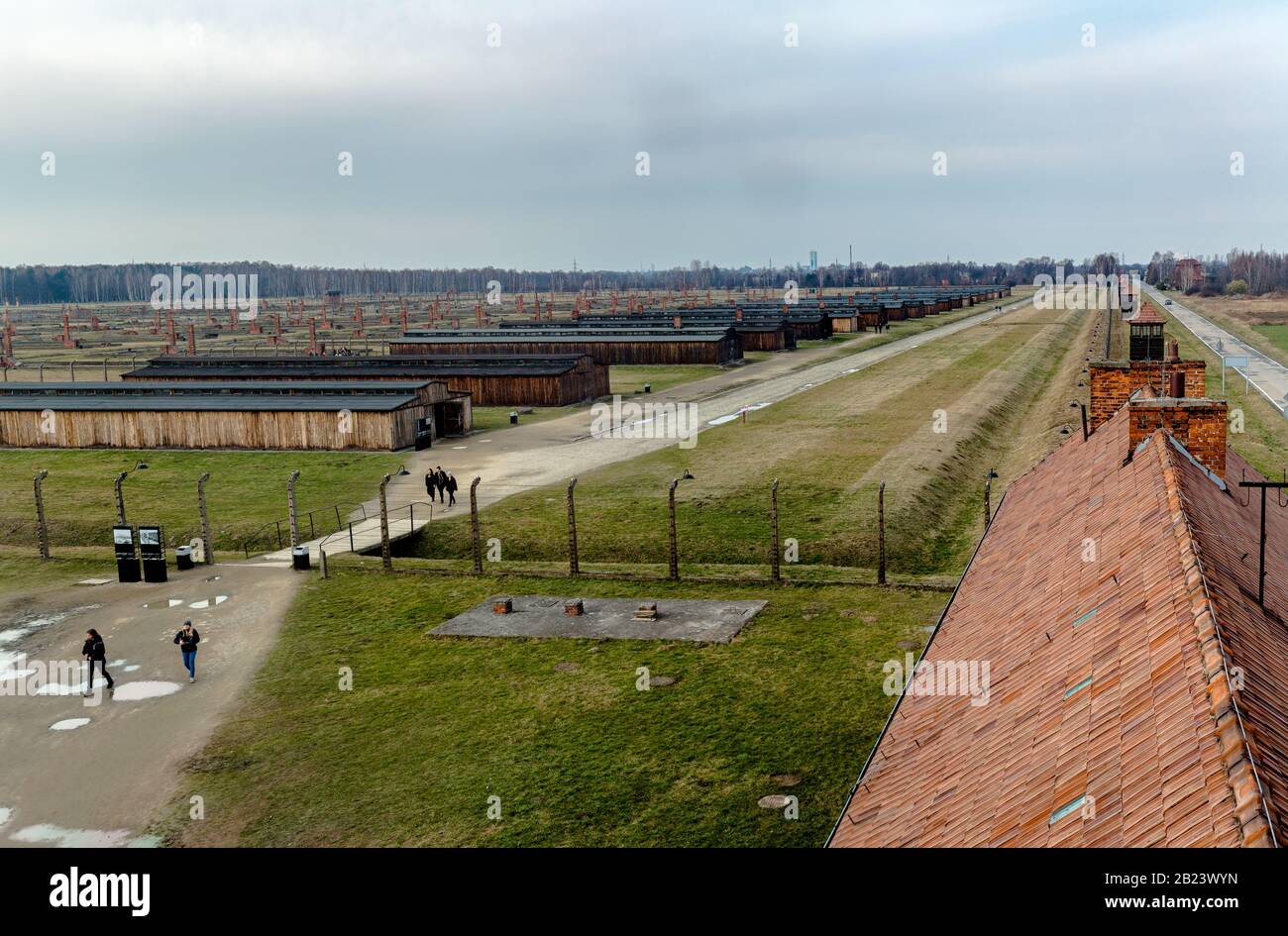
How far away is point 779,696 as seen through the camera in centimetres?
2686

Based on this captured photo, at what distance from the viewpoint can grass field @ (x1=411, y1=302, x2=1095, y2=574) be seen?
4356cm

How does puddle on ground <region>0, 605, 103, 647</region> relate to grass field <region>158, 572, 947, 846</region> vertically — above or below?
above

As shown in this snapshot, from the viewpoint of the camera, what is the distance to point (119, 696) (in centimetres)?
2861

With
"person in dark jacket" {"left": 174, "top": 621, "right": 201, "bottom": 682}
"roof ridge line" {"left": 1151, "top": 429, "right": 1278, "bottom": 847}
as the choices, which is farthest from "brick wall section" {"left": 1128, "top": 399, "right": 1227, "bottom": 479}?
"person in dark jacket" {"left": 174, "top": 621, "right": 201, "bottom": 682}

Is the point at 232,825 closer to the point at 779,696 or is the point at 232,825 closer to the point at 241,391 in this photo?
the point at 779,696

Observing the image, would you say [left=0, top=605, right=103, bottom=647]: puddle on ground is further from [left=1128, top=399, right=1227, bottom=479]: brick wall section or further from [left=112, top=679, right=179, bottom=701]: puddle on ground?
[left=1128, top=399, right=1227, bottom=479]: brick wall section

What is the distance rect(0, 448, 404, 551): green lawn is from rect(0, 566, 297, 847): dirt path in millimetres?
8696

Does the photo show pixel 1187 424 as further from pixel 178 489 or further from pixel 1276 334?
pixel 1276 334

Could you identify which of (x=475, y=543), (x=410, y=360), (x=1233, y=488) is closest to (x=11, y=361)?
(x=410, y=360)

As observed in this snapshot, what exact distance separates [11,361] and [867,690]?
13907cm

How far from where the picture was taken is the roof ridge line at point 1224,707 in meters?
8.11

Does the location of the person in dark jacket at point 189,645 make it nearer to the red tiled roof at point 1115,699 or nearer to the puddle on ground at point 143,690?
the puddle on ground at point 143,690

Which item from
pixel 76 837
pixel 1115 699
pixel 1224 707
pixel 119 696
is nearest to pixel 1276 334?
pixel 119 696
